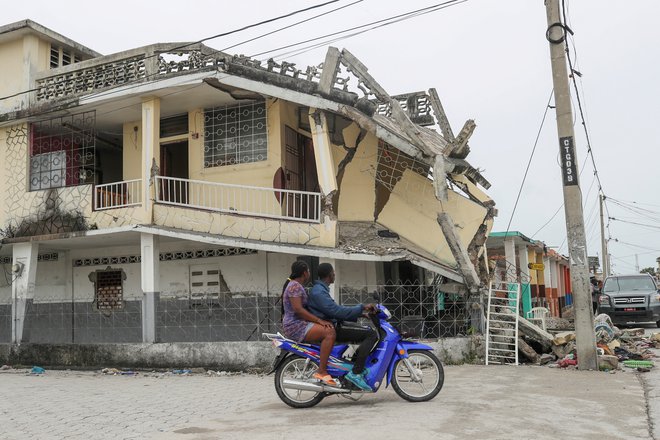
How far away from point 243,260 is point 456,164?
509 centimetres

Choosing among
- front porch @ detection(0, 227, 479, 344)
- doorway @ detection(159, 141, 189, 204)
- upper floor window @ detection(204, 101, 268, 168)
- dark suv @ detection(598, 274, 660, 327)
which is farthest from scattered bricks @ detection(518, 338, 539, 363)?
dark suv @ detection(598, 274, 660, 327)

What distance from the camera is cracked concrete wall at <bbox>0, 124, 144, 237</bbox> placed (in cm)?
1230

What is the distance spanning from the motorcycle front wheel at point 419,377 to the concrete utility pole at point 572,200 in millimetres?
3665

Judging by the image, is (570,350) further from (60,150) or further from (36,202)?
(60,150)

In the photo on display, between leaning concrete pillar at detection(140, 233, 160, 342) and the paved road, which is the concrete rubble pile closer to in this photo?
the paved road

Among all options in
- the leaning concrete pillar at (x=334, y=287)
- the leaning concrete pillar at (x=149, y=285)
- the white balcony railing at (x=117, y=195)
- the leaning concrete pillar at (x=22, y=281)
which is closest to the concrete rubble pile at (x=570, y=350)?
the leaning concrete pillar at (x=334, y=287)

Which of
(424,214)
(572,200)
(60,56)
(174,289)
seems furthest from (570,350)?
(60,56)

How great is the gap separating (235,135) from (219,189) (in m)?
1.21

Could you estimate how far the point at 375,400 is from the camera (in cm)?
667

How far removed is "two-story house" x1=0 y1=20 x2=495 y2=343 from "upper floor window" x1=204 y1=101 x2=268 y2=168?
0.10ft

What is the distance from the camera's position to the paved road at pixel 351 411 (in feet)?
17.3

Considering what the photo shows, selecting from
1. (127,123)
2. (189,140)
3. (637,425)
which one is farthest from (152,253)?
(637,425)

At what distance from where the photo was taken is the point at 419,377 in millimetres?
6441

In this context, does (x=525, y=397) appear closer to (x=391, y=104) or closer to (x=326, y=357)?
(x=326, y=357)
